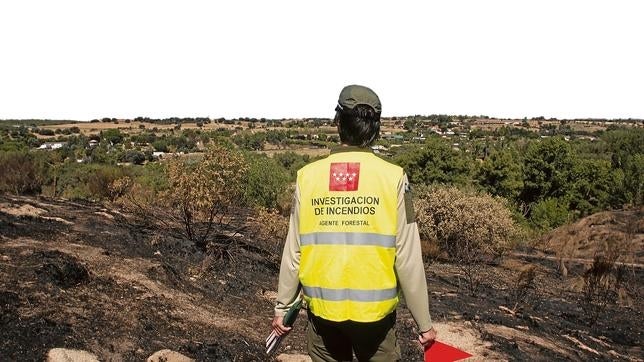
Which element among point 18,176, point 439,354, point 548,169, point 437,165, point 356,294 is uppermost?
point 356,294

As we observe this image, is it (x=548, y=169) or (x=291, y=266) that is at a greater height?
(x=291, y=266)

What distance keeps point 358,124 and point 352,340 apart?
980mm

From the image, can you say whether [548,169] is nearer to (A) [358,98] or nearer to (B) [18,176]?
(B) [18,176]

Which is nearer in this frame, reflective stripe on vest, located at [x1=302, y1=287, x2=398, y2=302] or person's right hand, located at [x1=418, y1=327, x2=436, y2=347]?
reflective stripe on vest, located at [x1=302, y1=287, x2=398, y2=302]

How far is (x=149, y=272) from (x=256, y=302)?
5.08 ft

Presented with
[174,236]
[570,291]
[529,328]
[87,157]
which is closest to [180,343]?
[174,236]

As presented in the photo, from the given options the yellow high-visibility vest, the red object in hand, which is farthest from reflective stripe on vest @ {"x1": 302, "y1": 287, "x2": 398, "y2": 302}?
the red object in hand

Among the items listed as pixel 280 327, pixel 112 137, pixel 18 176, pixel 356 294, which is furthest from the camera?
pixel 112 137

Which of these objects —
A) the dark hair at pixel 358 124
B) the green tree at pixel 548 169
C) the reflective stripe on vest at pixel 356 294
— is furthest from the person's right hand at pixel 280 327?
the green tree at pixel 548 169

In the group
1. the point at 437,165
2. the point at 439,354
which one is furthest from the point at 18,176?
the point at 437,165

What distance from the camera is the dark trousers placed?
2.39 meters

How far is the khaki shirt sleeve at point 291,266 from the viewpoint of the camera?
2510 mm

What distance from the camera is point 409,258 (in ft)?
7.72

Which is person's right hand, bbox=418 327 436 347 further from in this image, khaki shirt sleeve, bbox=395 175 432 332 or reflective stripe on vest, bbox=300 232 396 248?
reflective stripe on vest, bbox=300 232 396 248
